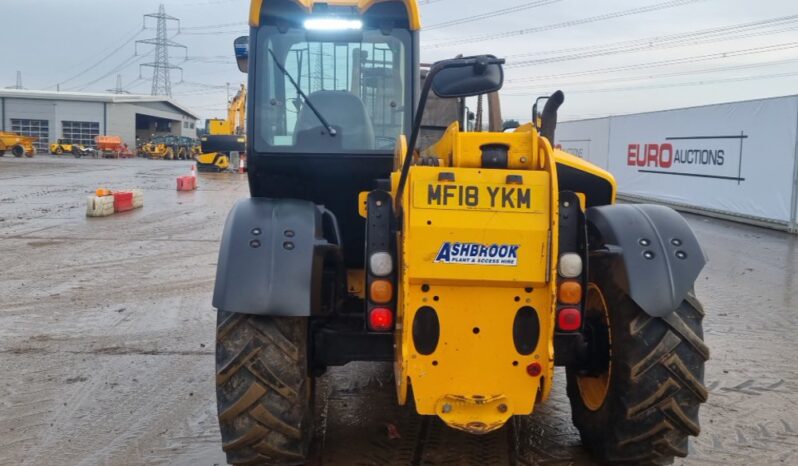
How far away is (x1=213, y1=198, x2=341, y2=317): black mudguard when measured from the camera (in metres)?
3.28

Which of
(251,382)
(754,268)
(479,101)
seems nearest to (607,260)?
(251,382)

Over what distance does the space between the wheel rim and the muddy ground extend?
335 mm

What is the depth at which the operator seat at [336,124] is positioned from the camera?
4.41m

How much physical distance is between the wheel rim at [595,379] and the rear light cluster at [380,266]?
101cm

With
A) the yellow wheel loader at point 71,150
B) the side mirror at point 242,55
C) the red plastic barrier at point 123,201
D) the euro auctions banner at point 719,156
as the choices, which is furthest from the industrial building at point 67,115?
the side mirror at point 242,55

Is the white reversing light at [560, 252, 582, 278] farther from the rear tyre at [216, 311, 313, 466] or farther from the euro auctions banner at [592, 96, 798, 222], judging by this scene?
the euro auctions banner at [592, 96, 798, 222]

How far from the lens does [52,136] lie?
6269 centimetres

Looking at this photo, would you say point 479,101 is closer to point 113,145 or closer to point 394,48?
point 394,48

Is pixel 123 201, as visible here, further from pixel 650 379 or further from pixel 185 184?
pixel 650 379

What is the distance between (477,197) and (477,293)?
0.43 m

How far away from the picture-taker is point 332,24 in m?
4.41

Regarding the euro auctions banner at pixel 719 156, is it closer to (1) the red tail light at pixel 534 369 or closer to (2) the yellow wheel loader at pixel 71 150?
(1) the red tail light at pixel 534 369

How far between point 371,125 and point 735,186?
13903 mm

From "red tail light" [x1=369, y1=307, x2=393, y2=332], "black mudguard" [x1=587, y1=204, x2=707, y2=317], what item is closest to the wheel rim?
"black mudguard" [x1=587, y1=204, x2=707, y2=317]
